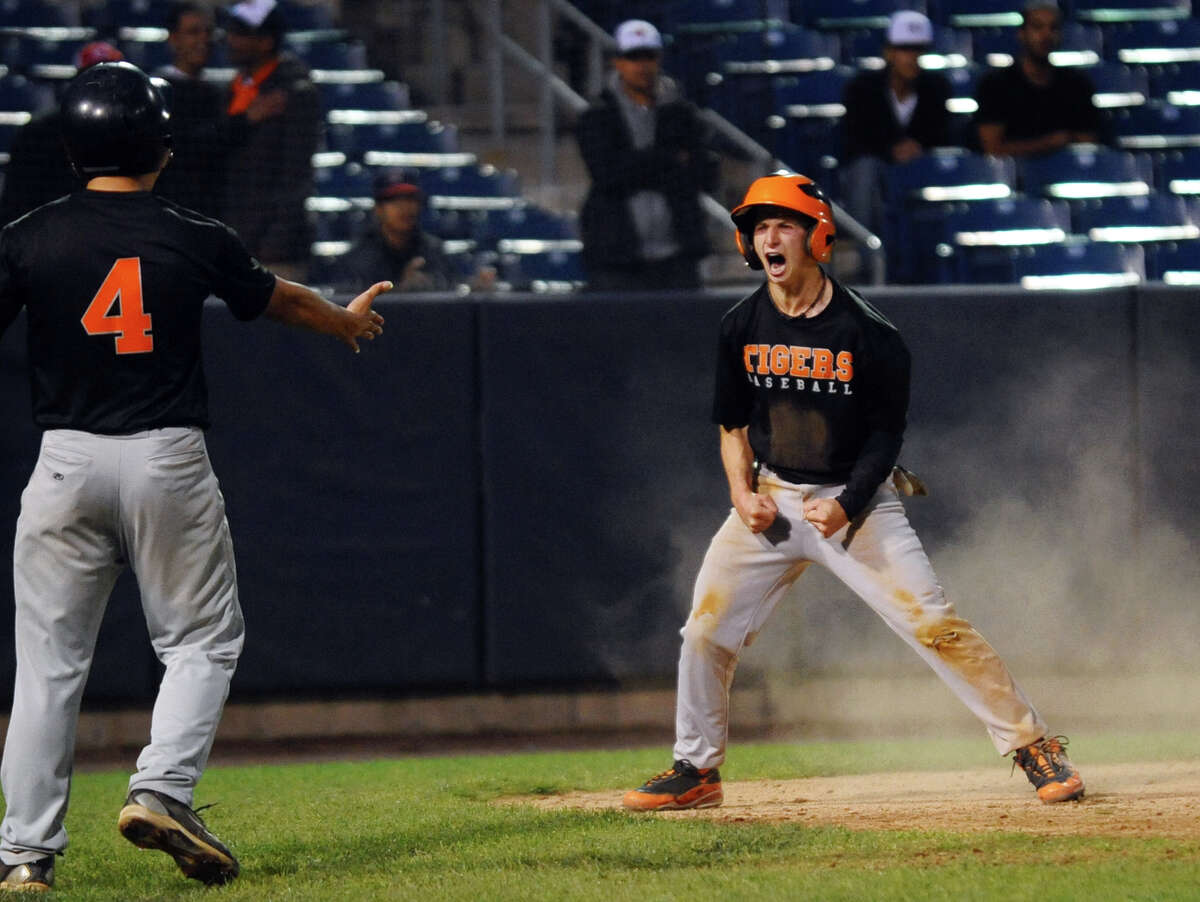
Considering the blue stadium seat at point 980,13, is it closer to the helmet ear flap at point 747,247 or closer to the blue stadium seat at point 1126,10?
the blue stadium seat at point 1126,10

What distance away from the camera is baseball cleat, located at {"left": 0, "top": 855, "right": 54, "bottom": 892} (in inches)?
174

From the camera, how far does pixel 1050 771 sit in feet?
17.7

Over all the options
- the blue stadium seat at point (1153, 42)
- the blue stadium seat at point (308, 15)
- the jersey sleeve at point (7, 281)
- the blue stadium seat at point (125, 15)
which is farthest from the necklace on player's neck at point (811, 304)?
the blue stadium seat at point (1153, 42)

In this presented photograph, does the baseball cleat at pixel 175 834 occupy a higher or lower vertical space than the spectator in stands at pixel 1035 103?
lower

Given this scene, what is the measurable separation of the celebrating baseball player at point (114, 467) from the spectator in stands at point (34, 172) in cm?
334

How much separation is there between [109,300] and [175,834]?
4.17 feet

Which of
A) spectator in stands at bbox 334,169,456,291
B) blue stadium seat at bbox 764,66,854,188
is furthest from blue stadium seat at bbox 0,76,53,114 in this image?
blue stadium seat at bbox 764,66,854,188

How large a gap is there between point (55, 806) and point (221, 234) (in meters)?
1.45

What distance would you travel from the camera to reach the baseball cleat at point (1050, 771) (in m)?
5.39

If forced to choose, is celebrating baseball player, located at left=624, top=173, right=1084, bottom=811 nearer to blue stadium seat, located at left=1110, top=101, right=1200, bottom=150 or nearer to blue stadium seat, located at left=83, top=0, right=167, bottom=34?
blue stadium seat, located at left=1110, top=101, right=1200, bottom=150

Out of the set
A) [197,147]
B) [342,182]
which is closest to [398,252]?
[342,182]

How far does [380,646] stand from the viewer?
25.6 feet

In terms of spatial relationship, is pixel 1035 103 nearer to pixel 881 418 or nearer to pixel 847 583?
pixel 881 418

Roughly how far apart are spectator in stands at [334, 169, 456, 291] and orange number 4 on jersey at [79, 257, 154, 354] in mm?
3480
